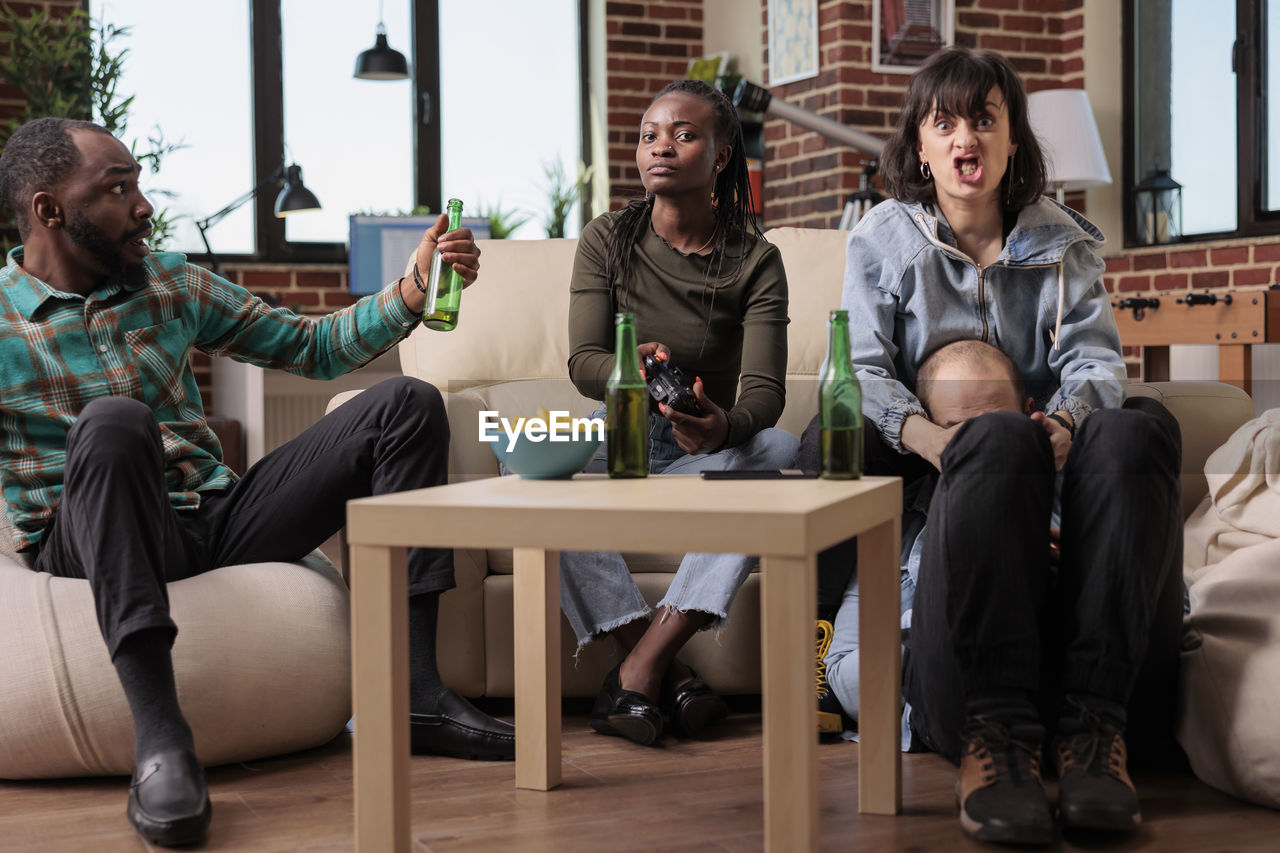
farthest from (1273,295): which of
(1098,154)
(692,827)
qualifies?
(692,827)

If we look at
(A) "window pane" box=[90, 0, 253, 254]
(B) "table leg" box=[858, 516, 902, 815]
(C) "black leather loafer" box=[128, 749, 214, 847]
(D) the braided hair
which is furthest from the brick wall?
(C) "black leather loafer" box=[128, 749, 214, 847]

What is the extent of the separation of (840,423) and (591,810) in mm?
574

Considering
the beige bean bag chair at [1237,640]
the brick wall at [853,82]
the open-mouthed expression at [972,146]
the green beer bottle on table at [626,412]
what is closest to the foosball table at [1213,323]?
the brick wall at [853,82]

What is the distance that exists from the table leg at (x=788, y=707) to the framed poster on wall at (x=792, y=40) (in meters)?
3.73

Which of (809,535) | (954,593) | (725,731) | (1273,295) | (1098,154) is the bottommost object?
(725,731)

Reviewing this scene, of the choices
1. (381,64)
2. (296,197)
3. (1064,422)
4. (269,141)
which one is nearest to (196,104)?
(269,141)

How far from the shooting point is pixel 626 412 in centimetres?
151

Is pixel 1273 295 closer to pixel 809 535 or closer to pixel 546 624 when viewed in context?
pixel 546 624

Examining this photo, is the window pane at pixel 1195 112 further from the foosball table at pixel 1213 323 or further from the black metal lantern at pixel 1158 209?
the foosball table at pixel 1213 323

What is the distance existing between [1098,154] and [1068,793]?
329cm

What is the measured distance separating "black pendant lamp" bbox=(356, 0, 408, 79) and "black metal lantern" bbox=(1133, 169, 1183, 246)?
8.62ft

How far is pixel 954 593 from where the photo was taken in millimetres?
1539

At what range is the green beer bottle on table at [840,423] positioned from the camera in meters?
1.45

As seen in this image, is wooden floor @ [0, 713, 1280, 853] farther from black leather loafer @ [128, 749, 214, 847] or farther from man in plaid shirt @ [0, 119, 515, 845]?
man in plaid shirt @ [0, 119, 515, 845]
